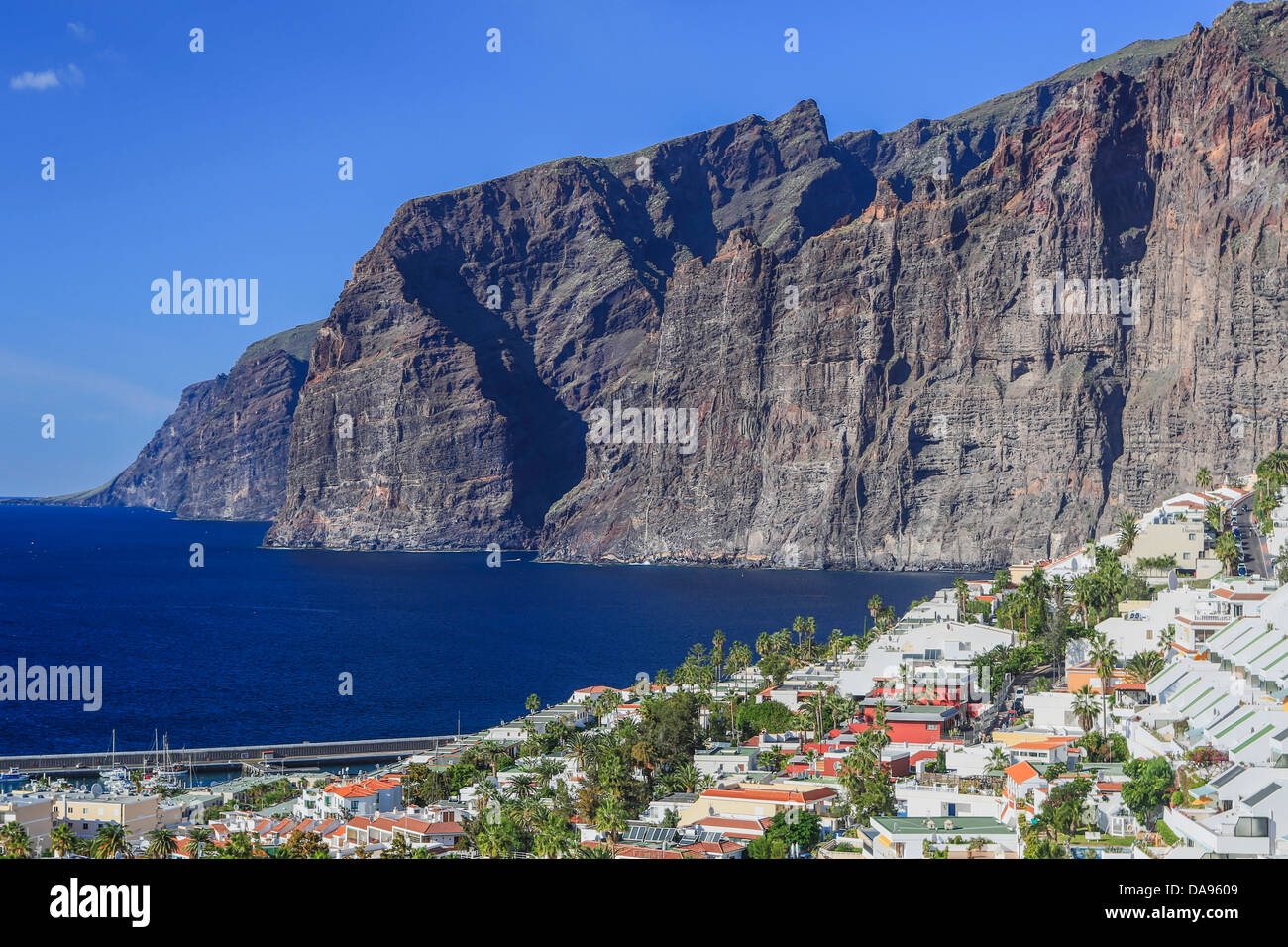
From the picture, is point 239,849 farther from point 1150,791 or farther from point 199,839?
point 1150,791

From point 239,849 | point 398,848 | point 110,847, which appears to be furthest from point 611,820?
point 110,847

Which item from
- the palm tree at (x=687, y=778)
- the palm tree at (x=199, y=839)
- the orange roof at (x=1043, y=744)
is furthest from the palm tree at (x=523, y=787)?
the orange roof at (x=1043, y=744)

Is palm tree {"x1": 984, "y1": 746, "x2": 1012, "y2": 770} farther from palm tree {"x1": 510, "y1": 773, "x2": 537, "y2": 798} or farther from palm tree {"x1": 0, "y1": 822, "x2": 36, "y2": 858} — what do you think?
palm tree {"x1": 0, "y1": 822, "x2": 36, "y2": 858}

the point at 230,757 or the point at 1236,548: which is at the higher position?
the point at 1236,548

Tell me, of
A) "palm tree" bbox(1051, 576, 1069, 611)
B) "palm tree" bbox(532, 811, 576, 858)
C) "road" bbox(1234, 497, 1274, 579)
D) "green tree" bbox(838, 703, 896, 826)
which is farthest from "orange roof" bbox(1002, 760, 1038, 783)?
"road" bbox(1234, 497, 1274, 579)
